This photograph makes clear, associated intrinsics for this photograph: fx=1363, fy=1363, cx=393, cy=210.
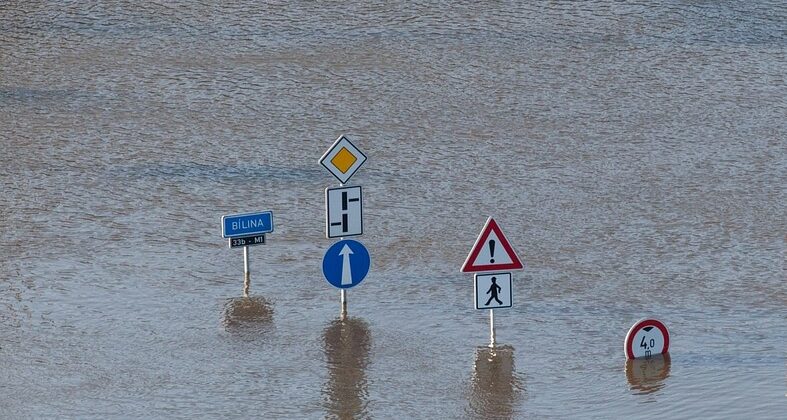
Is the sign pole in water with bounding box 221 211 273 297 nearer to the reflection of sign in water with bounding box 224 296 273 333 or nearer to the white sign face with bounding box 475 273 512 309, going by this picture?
the reflection of sign in water with bounding box 224 296 273 333

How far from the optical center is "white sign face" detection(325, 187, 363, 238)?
39.3 ft

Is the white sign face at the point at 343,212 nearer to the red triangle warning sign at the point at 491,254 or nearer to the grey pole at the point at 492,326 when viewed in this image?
the red triangle warning sign at the point at 491,254

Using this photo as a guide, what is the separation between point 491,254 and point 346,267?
1.41 meters

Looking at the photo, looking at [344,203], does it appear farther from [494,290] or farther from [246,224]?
A: [494,290]

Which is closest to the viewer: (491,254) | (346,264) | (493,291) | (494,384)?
(494,384)

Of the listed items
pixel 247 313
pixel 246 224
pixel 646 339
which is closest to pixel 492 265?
pixel 646 339

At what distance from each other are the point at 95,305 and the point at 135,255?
54.7 inches

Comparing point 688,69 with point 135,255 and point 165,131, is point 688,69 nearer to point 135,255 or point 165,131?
point 165,131

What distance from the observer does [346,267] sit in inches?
470

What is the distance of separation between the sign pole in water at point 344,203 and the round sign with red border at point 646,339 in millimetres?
2433

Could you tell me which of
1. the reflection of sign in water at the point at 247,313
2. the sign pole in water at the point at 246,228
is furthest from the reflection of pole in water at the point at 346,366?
the sign pole in water at the point at 246,228

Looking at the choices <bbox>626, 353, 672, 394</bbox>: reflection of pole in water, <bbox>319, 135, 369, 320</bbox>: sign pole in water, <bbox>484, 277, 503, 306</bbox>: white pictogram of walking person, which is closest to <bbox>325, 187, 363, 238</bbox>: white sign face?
<bbox>319, 135, 369, 320</bbox>: sign pole in water

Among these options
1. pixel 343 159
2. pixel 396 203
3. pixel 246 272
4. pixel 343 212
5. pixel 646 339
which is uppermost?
pixel 396 203

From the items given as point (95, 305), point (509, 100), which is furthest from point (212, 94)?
point (95, 305)
